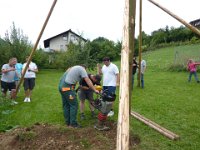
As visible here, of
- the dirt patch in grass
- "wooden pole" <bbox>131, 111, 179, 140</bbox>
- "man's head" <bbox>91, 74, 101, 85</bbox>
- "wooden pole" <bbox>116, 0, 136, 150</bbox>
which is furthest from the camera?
"man's head" <bbox>91, 74, 101, 85</bbox>

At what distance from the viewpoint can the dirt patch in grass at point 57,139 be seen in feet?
15.9

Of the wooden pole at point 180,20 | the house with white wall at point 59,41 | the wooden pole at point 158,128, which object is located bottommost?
the wooden pole at point 158,128

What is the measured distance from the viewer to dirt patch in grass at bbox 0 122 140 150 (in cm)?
485

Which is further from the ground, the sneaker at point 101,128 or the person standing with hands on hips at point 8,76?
the person standing with hands on hips at point 8,76

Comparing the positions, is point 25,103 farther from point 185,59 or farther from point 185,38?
point 185,38

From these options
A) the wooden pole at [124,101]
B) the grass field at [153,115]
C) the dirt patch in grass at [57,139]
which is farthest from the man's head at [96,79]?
the wooden pole at [124,101]

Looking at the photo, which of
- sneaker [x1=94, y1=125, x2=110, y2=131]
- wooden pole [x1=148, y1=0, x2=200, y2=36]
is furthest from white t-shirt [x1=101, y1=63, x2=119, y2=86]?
wooden pole [x1=148, y1=0, x2=200, y2=36]

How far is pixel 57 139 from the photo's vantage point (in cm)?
512

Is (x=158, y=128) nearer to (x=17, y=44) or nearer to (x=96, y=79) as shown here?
(x=96, y=79)

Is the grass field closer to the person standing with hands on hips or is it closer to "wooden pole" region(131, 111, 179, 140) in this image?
"wooden pole" region(131, 111, 179, 140)

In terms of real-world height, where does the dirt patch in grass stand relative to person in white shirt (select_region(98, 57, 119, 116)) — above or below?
below

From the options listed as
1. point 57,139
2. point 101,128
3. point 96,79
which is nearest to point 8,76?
point 96,79

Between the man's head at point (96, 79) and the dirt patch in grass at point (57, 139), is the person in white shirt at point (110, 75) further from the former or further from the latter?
the dirt patch in grass at point (57, 139)

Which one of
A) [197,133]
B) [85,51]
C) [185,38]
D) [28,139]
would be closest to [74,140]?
[28,139]
